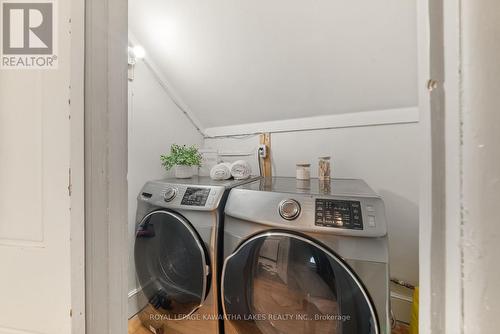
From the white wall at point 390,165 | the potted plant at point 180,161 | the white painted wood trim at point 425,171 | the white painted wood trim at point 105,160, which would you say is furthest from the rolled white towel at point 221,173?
the white painted wood trim at point 425,171

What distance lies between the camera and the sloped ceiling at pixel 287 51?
102 cm

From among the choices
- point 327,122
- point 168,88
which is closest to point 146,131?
point 168,88

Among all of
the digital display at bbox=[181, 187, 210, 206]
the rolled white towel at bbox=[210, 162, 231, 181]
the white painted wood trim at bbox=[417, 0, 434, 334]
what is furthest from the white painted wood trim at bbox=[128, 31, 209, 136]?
the white painted wood trim at bbox=[417, 0, 434, 334]

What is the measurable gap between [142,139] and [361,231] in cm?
140

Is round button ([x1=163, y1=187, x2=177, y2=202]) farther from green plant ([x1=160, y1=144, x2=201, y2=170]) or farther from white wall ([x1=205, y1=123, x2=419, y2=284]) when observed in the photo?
white wall ([x1=205, y1=123, x2=419, y2=284])

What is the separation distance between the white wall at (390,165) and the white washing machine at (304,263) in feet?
1.92

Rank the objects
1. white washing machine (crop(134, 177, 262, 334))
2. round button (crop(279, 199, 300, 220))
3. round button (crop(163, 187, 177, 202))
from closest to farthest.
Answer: round button (crop(279, 199, 300, 220)) → white washing machine (crop(134, 177, 262, 334)) → round button (crop(163, 187, 177, 202))

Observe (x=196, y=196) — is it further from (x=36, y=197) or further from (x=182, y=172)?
(x=36, y=197)

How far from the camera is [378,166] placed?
4.25ft

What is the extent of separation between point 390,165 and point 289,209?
34.3 inches

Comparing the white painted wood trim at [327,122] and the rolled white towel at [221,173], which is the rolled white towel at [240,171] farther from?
the white painted wood trim at [327,122]

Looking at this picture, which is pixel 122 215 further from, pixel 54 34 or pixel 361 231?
pixel 361 231

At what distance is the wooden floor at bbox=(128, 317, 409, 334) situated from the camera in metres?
1.14

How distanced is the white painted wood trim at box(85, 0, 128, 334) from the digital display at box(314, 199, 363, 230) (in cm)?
64
